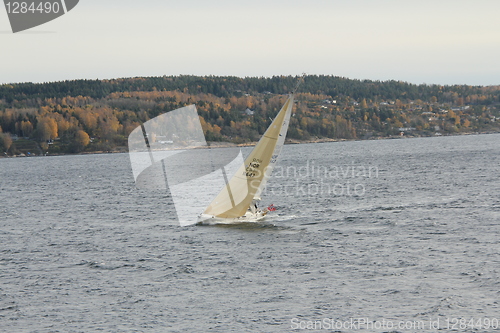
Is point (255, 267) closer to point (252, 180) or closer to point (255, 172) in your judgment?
point (252, 180)

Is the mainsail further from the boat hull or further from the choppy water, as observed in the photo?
the choppy water

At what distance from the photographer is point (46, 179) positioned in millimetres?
125250

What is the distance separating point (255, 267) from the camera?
3797 centimetres

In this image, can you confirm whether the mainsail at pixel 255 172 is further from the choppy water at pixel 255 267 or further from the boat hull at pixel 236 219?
the choppy water at pixel 255 267

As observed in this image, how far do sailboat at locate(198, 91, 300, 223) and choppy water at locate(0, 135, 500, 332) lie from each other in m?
1.64

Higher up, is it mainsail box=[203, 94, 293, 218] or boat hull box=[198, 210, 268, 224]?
mainsail box=[203, 94, 293, 218]

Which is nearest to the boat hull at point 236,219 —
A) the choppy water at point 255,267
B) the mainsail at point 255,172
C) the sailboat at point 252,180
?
the sailboat at point 252,180

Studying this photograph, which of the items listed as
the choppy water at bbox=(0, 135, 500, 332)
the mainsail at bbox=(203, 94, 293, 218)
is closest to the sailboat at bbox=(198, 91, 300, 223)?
the mainsail at bbox=(203, 94, 293, 218)

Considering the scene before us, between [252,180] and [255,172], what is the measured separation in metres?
0.75

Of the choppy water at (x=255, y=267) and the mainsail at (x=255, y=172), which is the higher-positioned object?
the mainsail at (x=255, y=172)

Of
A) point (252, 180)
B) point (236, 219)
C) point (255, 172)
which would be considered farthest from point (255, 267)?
point (236, 219)

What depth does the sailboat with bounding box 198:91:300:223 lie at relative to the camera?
153 ft

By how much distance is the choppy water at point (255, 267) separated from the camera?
29484 mm

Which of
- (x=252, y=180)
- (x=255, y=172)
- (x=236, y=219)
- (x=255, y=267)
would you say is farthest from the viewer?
(x=236, y=219)
